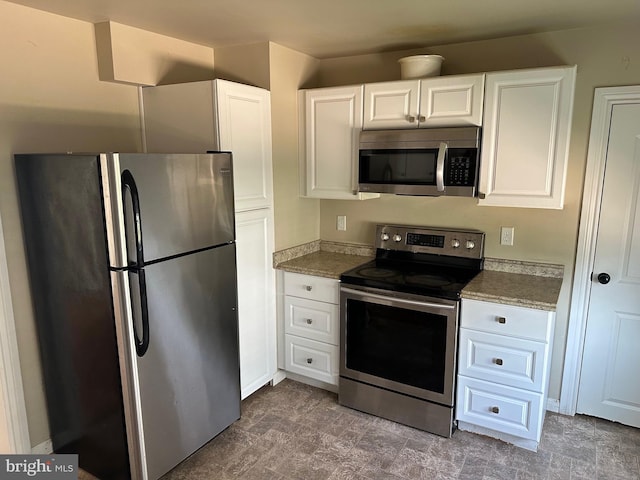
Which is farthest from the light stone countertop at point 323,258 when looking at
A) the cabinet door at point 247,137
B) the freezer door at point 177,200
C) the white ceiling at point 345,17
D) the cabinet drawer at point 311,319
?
the white ceiling at point 345,17

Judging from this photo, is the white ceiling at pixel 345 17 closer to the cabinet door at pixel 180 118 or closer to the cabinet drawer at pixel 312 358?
the cabinet door at pixel 180 118

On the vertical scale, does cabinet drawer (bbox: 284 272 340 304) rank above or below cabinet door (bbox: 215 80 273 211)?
below

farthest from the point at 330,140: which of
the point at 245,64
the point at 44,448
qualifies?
the point at 44,448

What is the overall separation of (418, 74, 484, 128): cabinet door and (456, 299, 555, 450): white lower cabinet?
3.45 ft

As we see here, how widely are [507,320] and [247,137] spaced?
1.80 m

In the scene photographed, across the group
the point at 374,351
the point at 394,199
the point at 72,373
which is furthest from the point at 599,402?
the point at 72,373

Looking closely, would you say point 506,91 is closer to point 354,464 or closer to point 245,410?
point 354,464

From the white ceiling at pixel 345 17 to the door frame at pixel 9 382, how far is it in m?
1.29

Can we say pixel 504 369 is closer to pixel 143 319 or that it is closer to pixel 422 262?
pixel 422 262

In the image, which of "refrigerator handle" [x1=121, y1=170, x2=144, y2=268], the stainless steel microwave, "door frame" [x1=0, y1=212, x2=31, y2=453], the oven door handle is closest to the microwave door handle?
the stainless steel microwave

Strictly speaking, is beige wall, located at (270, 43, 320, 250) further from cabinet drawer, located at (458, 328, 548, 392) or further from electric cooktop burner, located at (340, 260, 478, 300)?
cabinet drawer, located at (458, 328, 548, 392)

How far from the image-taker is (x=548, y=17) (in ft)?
7.48

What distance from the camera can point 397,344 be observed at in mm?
2658

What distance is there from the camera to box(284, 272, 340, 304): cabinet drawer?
2895mm
